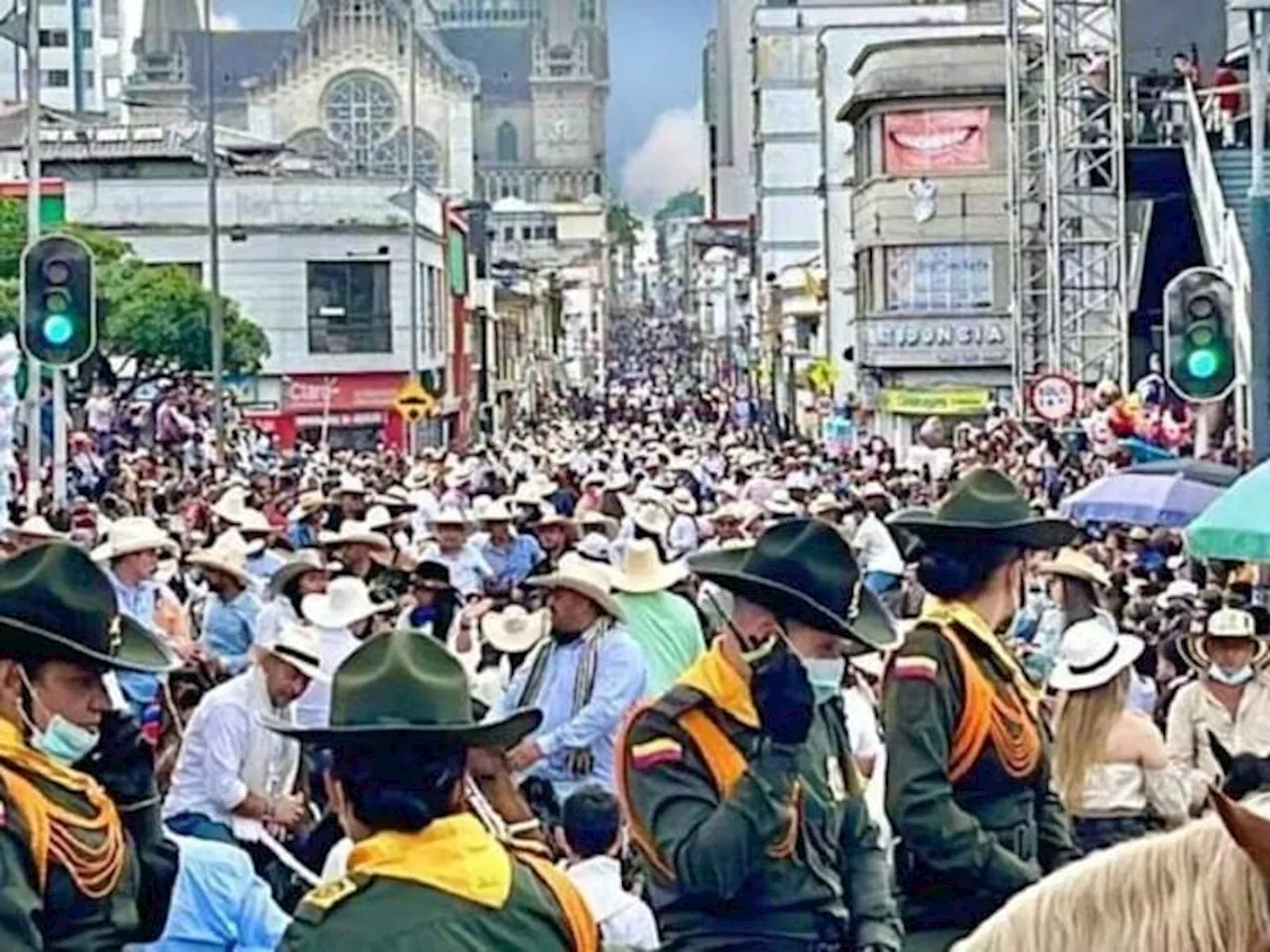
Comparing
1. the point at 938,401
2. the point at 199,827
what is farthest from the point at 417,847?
the point at 938,401

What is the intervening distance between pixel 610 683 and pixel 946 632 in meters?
4.38

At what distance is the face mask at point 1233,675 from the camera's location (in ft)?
34.6

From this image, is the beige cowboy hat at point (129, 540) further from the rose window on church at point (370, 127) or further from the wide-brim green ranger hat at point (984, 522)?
the rose window on church at point (370, 127)

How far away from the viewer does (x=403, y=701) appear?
4.79m

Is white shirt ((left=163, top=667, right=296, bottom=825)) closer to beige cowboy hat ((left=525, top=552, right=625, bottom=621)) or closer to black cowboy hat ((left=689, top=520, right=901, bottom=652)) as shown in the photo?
beige cowboy hat ((left=525, top=552, right=625, bottom=621))

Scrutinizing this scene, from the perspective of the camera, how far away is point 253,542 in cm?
1805

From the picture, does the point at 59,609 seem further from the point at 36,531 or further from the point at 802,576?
the point at 36,531

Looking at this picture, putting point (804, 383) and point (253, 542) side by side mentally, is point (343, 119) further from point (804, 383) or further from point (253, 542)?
point (253, 542)

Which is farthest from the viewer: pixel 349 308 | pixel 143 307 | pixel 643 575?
pixel 349 308

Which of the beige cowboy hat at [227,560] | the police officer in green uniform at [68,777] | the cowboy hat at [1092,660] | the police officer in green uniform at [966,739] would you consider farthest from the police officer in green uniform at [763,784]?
the beige cowboy hat at [227,560]

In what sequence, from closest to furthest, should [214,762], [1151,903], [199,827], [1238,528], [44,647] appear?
[1151,903]
[44,647]
[199,827]
[214,762]
[1238,528]

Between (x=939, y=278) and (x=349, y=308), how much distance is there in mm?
13412

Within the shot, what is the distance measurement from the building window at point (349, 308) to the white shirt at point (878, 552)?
48262mm

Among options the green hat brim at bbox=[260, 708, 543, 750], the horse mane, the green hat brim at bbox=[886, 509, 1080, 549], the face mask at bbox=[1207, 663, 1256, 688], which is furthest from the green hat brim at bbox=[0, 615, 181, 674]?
the face mask at bbox=[1207, 663, 1256, 688]
